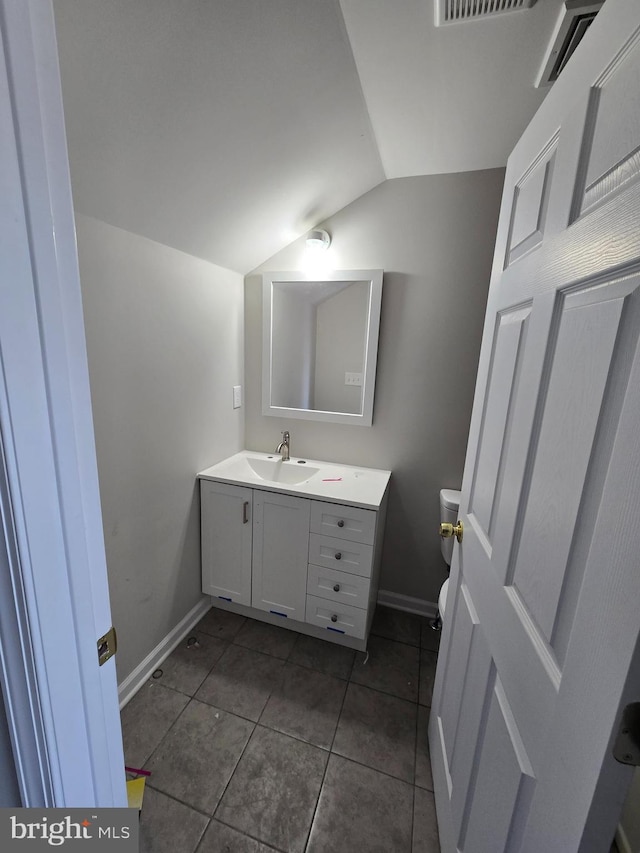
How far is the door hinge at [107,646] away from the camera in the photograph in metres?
0.59

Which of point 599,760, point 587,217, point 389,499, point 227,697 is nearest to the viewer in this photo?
point 599,760

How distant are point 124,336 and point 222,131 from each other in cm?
76

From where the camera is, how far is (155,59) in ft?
2.73

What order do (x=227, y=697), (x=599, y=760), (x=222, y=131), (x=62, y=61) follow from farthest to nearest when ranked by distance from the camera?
(x=227, y=697) → (x=222, y=131) → (x=62, y=61) → (x=599, y=760)

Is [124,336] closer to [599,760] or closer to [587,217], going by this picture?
[587,217]

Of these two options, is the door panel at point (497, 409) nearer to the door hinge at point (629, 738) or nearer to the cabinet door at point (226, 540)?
the door hinge at point (629, 738)

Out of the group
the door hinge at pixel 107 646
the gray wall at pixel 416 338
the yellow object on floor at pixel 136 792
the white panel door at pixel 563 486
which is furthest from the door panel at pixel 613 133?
the yellow object on floor at pixel 136 792

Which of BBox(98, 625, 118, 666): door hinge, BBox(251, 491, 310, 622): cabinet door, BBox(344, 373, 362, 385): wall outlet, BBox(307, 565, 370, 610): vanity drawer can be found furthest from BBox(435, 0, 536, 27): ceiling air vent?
BBox(307, 565, 370, 610): vanity drawer

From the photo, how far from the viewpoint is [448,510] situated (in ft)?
5.77

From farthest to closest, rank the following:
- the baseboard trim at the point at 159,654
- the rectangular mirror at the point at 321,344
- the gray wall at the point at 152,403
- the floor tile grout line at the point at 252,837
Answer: the rectangular mirror at the point at 321,344
the baseboard trim at the point at 159,654
the gray wall at the point at 152,403
the floor tile grout line at the point at 252,837

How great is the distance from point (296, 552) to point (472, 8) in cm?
196

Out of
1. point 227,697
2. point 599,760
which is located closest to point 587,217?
point 599,760

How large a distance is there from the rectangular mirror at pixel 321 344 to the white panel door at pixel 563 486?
3.31ft

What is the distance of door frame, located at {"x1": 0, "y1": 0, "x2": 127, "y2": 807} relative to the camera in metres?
0.42
